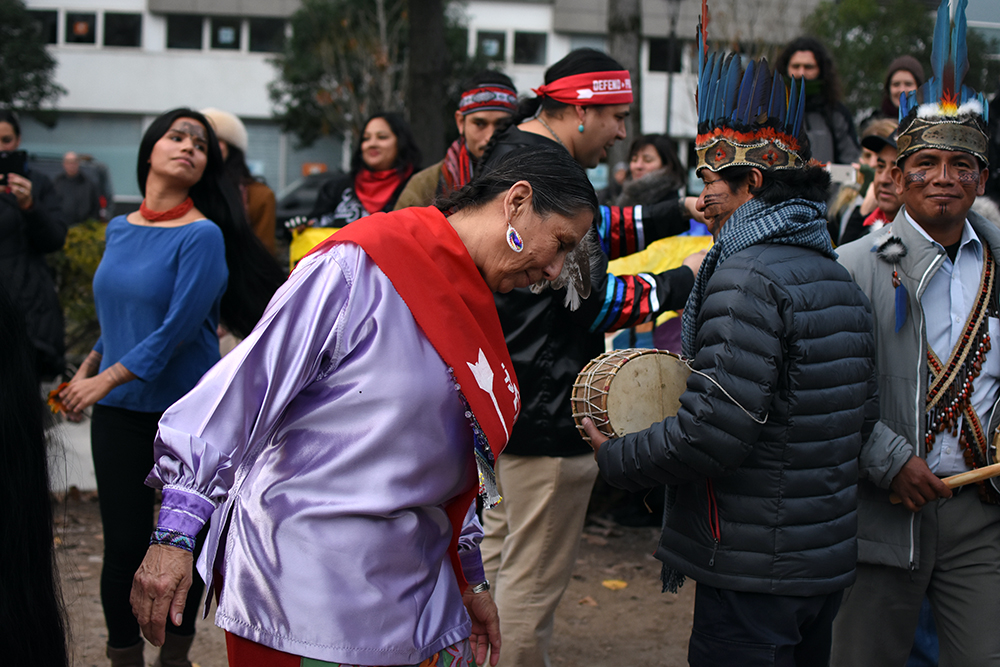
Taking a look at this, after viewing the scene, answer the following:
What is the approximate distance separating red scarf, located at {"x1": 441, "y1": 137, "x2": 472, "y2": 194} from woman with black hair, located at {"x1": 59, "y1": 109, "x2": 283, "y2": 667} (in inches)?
47.5

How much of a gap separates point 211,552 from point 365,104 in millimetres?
22741

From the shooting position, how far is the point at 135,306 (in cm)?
353

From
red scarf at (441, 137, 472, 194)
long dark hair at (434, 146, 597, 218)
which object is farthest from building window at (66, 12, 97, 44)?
long dark hair at (434, 146, 597, 218)

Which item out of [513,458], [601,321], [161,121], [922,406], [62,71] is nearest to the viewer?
[922,406]

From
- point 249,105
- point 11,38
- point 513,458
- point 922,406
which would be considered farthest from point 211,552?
point 249,105

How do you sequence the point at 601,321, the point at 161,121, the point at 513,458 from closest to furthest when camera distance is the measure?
1. the point at 601,321
2. the point at 513,458
3. the point at 161,121

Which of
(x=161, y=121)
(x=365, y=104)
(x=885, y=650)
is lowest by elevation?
(x=885, y=650)

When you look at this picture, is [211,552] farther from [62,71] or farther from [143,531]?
[62,71]

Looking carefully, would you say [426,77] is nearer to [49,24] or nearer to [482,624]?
[482,624]

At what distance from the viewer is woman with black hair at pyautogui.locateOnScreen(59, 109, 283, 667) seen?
3.47 meters

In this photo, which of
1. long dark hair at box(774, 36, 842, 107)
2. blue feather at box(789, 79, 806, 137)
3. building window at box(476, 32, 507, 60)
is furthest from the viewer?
building window at box(476, 32, 507, 60)

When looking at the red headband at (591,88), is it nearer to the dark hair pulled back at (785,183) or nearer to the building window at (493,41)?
the dark hair pulled back at (785,183)

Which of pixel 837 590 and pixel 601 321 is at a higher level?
pixel 601 321

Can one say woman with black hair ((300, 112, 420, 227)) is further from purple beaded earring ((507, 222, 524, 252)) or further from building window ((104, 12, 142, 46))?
building window ((104, 12, 142, 46))
